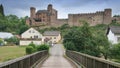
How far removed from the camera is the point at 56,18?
16388 cm

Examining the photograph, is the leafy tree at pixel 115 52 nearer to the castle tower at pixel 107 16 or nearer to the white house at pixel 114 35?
the white house at pixel 114 35

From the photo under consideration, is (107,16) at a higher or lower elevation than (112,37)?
higher

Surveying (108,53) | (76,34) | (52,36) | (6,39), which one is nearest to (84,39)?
(76,34)

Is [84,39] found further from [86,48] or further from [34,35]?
[34,35]

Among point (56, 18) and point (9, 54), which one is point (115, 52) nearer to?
point (9, 54)

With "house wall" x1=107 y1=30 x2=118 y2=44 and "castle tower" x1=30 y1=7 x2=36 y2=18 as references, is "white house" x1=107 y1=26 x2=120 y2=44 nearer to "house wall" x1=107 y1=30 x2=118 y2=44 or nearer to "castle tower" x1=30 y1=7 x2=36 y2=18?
"house wall" x1=107 y1=30 x2=118 y2=44

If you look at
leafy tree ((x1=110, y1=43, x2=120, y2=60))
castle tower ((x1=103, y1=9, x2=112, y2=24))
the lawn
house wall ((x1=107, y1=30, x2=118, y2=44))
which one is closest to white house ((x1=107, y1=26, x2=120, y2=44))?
house wall ((x1=107, y1=30, x2=118, y2=44))

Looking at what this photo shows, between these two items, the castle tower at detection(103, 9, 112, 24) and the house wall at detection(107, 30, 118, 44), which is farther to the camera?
the castle tower at detection(103, 9, 112, 24)

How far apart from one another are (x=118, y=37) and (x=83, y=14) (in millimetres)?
89433

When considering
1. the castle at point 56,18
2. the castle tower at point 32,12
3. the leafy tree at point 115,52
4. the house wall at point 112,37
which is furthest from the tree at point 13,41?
the leafy tree at point 115,52

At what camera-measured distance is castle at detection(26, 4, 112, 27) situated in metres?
148

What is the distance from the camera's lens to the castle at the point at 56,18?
14762 cm

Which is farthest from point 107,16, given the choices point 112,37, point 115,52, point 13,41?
point 115,52

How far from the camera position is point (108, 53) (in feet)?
159
